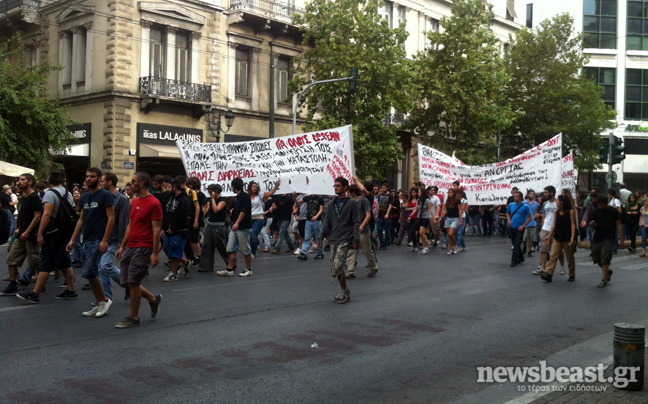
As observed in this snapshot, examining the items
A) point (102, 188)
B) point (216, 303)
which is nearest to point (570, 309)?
point (216, 303)

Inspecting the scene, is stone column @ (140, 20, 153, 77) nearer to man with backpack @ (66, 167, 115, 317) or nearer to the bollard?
man with backpack @ (66, 167, 115, 317)

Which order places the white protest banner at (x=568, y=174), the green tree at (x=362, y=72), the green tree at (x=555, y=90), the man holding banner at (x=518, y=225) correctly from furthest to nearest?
1. the green tree at (x=555, y=90)
2. the green tree at (x=362, y=72)
3. the white protest banner at (x=568, y=174)
4. the man holding banner at (x=518, y=225)

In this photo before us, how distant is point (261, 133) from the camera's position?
33.7 m

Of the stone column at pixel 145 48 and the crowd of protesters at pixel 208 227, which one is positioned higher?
the stone column at pixel 145 48

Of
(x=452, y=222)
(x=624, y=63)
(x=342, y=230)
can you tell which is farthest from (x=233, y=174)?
(x=624, y=63)

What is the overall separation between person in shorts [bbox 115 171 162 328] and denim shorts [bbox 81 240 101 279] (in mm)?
431

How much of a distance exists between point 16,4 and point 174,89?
8.54 m

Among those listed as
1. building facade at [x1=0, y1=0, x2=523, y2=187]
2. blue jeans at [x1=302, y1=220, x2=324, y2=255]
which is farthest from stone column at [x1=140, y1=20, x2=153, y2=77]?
blue jeans at [x1=302, y1=220, x2=324, y2=255]

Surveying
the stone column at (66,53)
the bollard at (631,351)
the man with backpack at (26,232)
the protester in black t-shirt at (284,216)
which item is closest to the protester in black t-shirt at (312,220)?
the protester in black t-shirt at (284,216)

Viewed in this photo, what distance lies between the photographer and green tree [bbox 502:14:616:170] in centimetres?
4206

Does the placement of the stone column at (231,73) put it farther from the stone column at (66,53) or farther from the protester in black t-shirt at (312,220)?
the protester in black t-shirt at (312,220)

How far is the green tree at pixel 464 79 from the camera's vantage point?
35.4 m

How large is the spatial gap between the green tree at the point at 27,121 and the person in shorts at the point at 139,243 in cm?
→ 1784

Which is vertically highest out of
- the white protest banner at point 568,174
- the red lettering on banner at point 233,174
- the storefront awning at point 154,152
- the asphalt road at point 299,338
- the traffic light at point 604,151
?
the storefront awning at point 154,152
